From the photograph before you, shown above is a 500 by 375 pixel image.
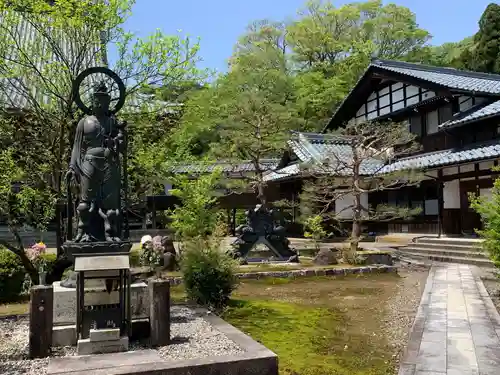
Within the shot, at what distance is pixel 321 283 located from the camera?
13.2 meters

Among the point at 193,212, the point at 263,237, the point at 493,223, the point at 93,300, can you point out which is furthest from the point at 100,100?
the point at 193,212

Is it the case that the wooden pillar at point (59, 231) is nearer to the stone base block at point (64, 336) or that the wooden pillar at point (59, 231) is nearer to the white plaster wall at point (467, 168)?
the stone base block at point (64, 336)

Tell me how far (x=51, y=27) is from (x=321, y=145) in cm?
1995

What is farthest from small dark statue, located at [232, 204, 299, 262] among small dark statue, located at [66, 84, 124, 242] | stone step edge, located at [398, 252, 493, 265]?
small dark statue, located at [66, 84, 124, 242]

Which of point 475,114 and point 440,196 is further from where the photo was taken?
point 440,196

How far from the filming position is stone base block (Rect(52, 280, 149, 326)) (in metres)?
6.14

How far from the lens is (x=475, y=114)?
20266 mm

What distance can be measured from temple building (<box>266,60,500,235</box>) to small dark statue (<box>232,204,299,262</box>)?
17.4 feet

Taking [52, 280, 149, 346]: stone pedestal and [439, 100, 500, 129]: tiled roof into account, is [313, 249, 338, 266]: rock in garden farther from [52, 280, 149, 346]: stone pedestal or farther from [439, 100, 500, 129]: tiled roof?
[52, 280, 149, 346]: stone pedestal

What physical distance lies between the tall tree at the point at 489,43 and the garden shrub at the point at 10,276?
34.0m

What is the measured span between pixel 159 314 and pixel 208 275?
3.04 metres

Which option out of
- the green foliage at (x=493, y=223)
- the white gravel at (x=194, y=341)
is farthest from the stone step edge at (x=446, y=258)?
the white gravel at (x=194, y=341)

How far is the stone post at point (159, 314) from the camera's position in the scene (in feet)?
19.9

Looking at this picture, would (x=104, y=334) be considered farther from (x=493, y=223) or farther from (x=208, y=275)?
(x=493, y=223)
